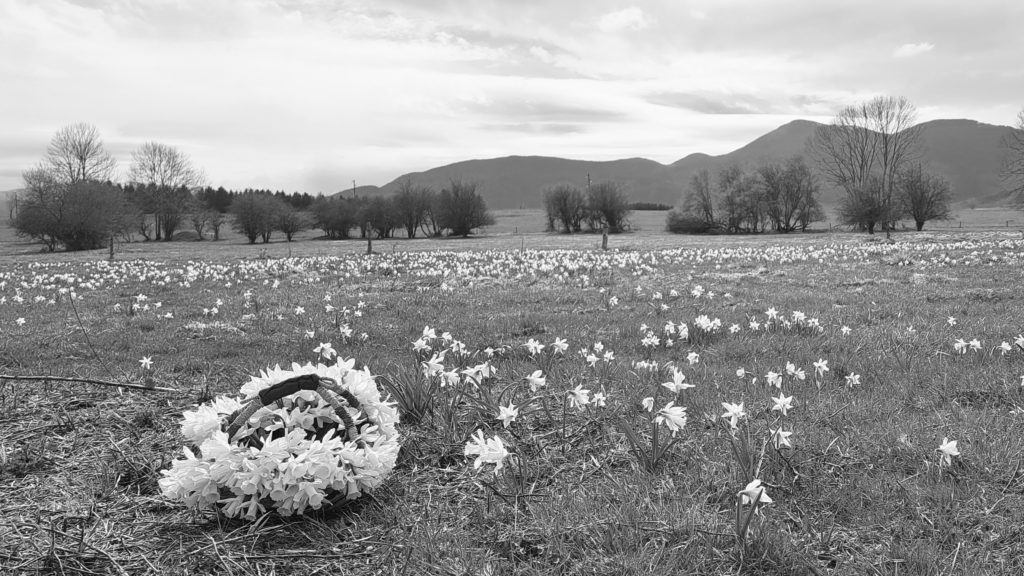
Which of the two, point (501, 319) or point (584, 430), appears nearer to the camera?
point (584, 430)

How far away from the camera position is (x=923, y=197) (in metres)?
63.3

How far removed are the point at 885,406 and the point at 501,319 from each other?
19.5 ft

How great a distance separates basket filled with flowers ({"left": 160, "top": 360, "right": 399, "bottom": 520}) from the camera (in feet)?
8.99

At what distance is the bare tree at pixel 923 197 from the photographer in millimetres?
63406

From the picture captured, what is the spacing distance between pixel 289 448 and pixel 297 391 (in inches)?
18.6

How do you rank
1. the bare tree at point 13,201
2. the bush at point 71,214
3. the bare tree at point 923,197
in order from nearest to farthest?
the bush at point 71,214, the bare tree at point 923,197, the bare tree at point 13,201

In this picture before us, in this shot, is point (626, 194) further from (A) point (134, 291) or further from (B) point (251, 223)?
(A) point (134, 291)

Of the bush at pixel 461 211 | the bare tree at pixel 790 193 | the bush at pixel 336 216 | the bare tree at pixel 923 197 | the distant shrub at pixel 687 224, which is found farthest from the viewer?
the bush at pixel 336 216

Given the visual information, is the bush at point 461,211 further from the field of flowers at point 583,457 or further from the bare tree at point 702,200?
the field of flowers at point 583,457

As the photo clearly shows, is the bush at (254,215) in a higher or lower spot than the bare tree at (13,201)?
lower

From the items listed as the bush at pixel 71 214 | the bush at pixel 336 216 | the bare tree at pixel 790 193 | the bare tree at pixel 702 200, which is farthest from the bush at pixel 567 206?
the bush at pixel 71 214

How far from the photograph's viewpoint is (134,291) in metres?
14.9

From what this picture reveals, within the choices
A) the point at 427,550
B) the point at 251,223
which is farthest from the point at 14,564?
the point at 251,223

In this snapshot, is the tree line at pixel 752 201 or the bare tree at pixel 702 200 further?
the bare tree at pixel 702 200
